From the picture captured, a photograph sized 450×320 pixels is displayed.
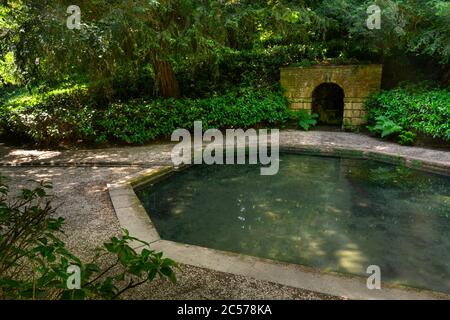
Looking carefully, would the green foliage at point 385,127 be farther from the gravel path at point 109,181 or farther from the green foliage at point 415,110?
the gravel path at point 109,181

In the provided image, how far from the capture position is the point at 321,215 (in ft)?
15.5

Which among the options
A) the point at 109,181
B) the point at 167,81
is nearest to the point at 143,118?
the point at 167,81

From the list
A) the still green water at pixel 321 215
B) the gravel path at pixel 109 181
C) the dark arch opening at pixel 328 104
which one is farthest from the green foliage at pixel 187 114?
the still green water at pixel 321 215

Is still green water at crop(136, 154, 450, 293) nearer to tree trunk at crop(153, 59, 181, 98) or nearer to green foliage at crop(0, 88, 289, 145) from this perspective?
green foliage at crop(0, 88, 289, 145)

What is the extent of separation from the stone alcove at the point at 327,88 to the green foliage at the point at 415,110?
561mm

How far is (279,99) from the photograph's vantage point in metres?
10.5

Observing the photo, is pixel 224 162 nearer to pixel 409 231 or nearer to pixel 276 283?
pixel 409 231

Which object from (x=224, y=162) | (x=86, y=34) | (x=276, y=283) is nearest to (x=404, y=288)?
(x=276, y=283)

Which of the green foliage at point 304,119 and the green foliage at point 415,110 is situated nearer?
the green foliage at point 415,110

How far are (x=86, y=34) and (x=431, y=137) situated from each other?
8082mm

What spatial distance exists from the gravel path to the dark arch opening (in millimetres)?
1803

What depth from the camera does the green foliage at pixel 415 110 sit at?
7.59 m

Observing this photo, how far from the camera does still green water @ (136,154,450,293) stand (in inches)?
142

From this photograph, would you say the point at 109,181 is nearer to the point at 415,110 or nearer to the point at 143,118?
the point at 143,118
